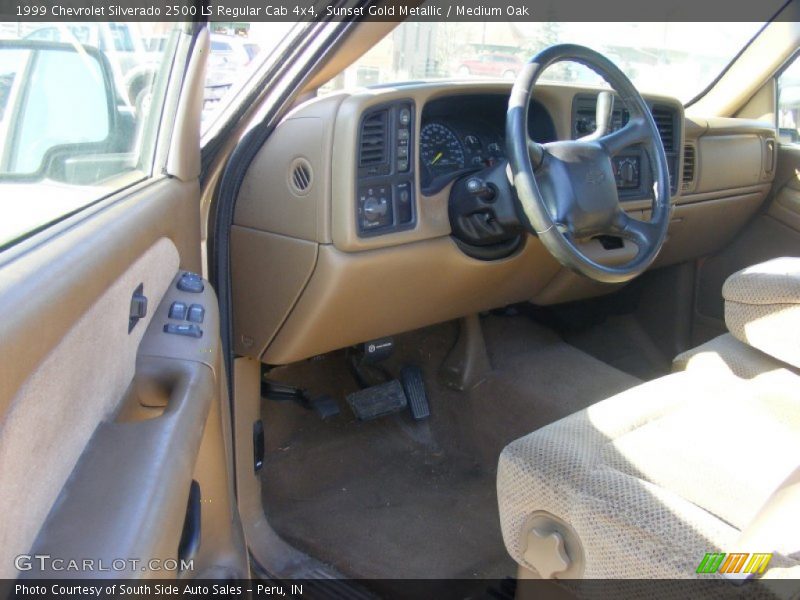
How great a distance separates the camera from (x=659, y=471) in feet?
4.41

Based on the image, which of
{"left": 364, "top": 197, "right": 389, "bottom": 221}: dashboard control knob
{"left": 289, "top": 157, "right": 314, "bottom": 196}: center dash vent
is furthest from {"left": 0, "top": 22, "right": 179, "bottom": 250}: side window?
{"left": 364, "top": 197, "right": 389, "bottom": 221}: dashboard control knob

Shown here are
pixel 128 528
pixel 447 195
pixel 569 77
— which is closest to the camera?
pixel 128 528

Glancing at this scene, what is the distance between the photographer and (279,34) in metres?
1.77

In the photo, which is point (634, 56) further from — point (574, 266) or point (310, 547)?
point (310, 547)

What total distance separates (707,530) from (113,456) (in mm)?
840

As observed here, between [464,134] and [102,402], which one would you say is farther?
[464,134]

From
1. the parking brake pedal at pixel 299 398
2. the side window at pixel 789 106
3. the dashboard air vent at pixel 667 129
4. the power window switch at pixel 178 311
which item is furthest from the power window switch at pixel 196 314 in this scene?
the side window at pixel 789 106

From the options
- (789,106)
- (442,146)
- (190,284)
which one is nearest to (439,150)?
(442,146)

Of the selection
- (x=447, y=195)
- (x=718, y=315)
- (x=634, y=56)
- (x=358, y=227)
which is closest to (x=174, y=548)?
(x=358, y=227)

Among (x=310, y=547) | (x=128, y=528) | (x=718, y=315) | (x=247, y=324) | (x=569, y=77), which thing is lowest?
(x=310, y=547)

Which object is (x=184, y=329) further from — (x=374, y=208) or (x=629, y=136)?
(x=629, y=136)

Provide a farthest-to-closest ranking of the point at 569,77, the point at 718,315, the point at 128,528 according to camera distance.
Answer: the point at 718,315 → the point at 569,77 → the point at 128,528

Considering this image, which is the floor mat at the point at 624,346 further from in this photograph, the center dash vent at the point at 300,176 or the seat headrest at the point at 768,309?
the center dash vent at the point at 300,176

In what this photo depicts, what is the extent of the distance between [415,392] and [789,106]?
1.95 m
